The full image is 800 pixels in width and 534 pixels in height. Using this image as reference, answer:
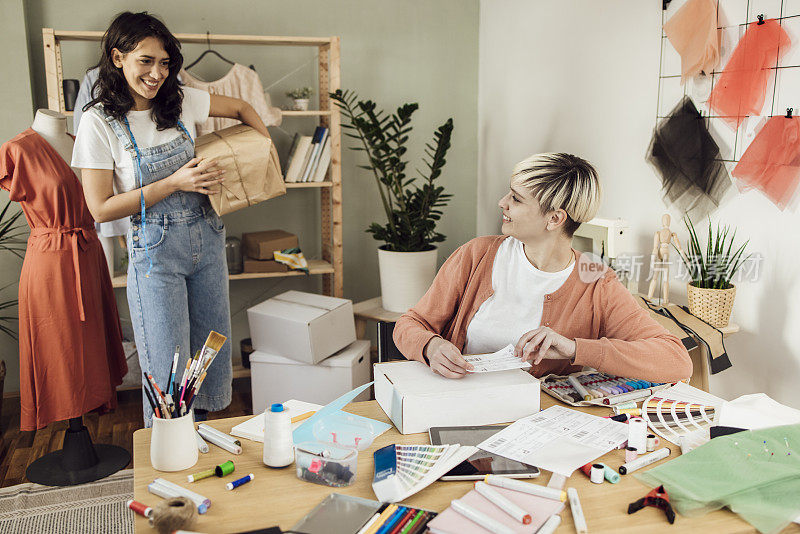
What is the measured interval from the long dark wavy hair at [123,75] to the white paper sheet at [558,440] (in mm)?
1492

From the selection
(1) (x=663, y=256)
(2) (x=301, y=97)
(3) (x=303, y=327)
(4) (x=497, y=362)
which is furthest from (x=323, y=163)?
(4) (x=497, y=362)

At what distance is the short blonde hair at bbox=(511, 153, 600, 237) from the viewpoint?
170 cm

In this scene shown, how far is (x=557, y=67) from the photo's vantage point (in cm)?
309

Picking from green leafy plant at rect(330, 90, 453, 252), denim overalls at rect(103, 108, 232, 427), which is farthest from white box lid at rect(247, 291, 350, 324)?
denim overalls at rect(103, 108, 232, 427)

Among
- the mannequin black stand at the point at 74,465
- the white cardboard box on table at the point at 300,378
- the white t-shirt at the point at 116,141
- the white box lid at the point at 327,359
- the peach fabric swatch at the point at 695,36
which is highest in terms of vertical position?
the peach fabric swatch at the point at 695,36

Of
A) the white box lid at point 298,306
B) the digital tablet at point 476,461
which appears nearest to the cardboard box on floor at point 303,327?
the white box lid at point 298,306

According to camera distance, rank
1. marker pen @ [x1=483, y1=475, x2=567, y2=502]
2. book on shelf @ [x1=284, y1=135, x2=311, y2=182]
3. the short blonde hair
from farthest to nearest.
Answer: book on shelf @ [x1=284, y1=135, x2=311, y2=182]
the short blonde hair
marker pen @ [x1=483, y1=475, x2=567, y2=502]

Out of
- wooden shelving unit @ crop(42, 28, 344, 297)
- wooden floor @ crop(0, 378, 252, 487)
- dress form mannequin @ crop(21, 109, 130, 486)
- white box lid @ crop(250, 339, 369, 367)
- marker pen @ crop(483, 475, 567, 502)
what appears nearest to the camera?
marker pen @ crop(483, 475, 567, 502)

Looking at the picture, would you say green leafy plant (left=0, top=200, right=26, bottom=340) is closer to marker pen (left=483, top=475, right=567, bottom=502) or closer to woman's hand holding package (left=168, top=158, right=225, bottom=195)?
woman's hand holding package (left=168, top=158, right=225, bottom=195)

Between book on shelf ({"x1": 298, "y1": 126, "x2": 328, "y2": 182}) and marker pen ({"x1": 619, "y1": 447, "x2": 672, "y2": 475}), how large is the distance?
244 centimetres

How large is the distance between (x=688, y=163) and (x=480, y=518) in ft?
5.79

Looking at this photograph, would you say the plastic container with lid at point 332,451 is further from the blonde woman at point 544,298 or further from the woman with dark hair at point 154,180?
the woman with dark hair at point 154,180

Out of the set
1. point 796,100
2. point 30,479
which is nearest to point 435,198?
point 796,100

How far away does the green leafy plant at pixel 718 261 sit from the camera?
2168 millimetres
